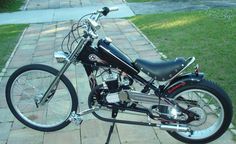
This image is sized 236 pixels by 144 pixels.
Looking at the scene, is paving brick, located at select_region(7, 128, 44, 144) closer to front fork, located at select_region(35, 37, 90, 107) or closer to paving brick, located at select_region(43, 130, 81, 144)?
paving brick, located at select_region(43, 130, 81, 144)

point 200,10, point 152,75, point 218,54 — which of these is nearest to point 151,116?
point 152,75

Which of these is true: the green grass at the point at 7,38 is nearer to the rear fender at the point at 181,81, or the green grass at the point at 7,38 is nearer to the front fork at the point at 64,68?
the front fork at the point at 64,68

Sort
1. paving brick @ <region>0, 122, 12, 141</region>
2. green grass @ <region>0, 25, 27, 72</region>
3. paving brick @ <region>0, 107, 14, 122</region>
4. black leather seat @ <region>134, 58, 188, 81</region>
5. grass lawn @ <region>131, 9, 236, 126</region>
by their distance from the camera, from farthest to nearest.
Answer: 1. green grass @ <region>0, 25, 27, 72</region>
2. grass lawn @ <region>131, 9, 236, 126</region>
3. paving brick @ <region>0, 107, 14, 122</region>
4. paving brick @ <region>0, 122, 12, 141</region>
5. black leather seat @ <region>134, 58, 188, 81</region>

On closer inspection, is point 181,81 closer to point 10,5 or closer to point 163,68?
point 163,68

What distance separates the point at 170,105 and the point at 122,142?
66cm

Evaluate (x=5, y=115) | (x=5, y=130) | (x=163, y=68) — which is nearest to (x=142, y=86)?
(x=163, y=68)

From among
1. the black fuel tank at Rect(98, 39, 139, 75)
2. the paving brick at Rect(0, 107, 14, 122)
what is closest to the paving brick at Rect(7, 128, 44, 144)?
the paving brick at Rect(0, 107, 14, 122)

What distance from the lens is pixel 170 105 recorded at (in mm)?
3479

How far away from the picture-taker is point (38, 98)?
12.8 ft

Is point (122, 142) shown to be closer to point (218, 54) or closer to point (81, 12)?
point (218, 54)

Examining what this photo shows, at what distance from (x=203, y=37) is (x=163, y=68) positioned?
3875 millimetres

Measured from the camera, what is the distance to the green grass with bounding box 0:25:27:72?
6.72m

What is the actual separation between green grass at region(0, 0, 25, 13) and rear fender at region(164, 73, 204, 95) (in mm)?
8542

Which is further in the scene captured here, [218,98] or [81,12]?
[81,12]
